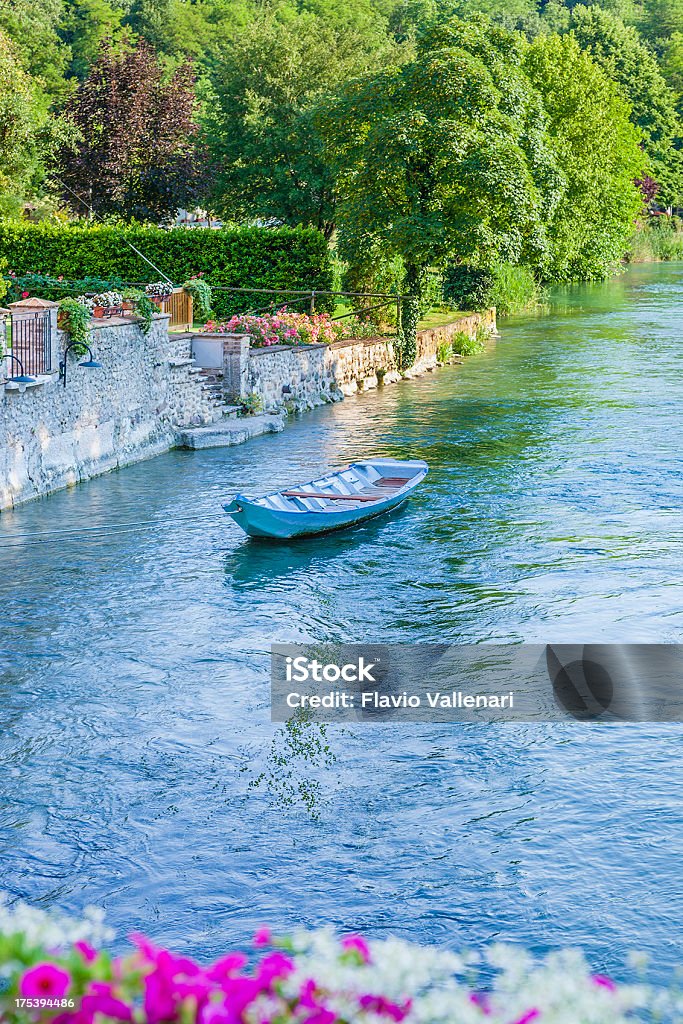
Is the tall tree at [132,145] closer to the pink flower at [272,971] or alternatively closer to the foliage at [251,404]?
the foliage at [251,404]

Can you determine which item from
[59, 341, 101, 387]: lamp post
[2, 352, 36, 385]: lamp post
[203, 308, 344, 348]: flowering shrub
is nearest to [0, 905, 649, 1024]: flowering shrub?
[2, 352, 36, 385]: lamp post

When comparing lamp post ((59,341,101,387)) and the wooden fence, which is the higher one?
the wooden fence

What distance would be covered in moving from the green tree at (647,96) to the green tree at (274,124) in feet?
159

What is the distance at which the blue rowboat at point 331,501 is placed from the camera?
18.1 meters

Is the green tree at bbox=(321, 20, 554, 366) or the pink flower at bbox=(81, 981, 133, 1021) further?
the green tree at bbox=(321, 20, 554, 366)

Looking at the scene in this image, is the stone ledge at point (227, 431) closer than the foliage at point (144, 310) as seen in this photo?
No

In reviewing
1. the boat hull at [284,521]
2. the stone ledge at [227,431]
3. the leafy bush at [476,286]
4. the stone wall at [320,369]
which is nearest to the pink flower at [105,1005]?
the boat hull at [284,521]

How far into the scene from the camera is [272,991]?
11.0ft

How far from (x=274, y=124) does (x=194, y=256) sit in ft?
33.9

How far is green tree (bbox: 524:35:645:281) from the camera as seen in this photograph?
54750 millimetres

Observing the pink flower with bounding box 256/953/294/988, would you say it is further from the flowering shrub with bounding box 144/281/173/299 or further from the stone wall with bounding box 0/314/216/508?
the flowering shrub with bounding box 144/281/173/299

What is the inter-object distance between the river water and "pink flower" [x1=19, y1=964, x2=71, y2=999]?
5396 millimetres

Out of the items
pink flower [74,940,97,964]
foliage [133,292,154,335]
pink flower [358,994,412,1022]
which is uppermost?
foliage [133,292,154,335]

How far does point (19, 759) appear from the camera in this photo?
11.2 meters
